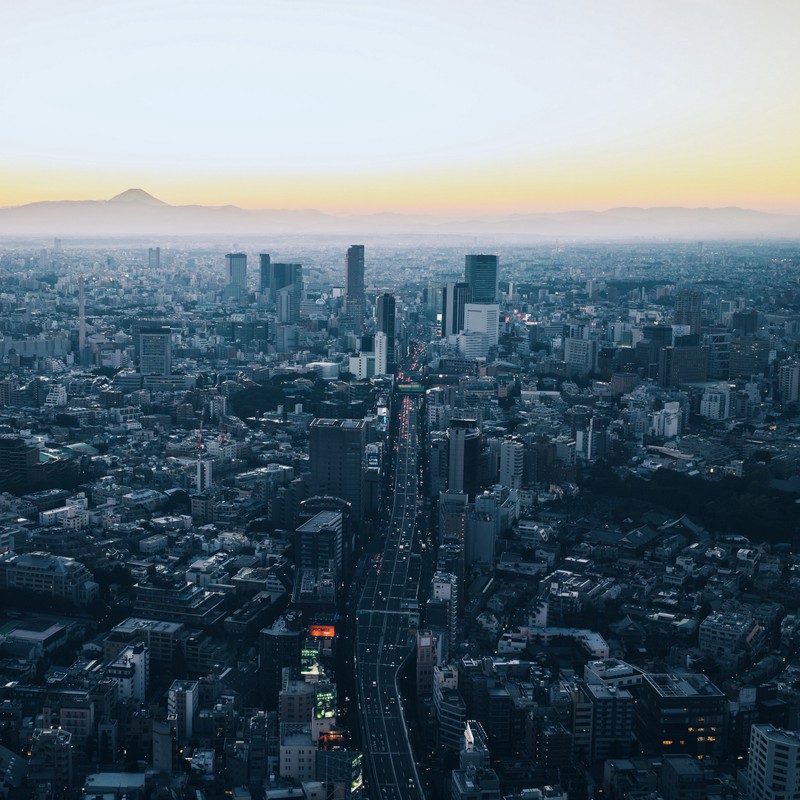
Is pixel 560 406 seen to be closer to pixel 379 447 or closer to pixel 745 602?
pixel 379 447

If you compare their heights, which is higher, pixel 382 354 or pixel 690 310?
pixel 690 310

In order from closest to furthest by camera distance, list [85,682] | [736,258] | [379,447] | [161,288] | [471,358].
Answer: [85,682]
[379,447]
[471,358]
[161,288]
[736,258]

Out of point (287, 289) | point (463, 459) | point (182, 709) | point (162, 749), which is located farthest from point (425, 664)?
point (287, 289)

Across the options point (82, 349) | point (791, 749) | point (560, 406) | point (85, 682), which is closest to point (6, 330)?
point (82, 349)

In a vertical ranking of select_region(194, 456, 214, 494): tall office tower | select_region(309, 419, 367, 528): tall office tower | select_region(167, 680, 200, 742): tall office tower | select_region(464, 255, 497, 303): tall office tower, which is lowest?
select_region(194, 456, 214, 494): tall office tower

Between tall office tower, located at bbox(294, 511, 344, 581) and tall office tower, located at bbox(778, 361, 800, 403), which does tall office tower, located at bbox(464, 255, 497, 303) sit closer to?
tall office tower, located at bbox(778, 361, 800, 403)

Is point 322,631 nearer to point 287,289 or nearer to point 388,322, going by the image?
point 388,322

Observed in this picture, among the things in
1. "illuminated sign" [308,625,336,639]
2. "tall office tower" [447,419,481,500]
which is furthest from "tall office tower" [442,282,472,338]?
"illuminated sign" [308,625,336,639]
